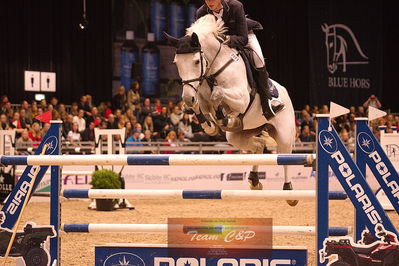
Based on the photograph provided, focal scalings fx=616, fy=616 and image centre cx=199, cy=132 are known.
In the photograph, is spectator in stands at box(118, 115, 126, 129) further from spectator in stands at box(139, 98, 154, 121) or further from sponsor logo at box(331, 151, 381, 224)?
sponsor logo at box(331, 151, 381, 224)

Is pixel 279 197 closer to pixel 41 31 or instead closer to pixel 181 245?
pixel 181 245

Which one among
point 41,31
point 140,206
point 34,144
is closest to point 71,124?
point 34,144

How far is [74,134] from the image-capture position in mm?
11086

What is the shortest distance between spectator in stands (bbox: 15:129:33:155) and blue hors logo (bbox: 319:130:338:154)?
23.6ft

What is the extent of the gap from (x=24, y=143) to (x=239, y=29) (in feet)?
20.0

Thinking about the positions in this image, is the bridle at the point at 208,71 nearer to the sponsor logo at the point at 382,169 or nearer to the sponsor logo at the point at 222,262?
the sponsor logo at the point at 382,169

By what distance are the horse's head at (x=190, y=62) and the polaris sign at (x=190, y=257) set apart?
1476 mm

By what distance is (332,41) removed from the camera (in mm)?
17484

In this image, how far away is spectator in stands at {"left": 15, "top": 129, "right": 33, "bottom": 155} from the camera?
9.93 metres

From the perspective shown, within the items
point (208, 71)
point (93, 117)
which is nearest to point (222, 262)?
point (208, 71)

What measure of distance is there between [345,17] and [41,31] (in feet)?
28.6

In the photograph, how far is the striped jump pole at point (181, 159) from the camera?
128 inches

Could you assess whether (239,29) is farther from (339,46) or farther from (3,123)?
(339,46)

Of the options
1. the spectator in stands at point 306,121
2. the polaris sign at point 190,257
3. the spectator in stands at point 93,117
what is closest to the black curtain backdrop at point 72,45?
the spectator in stands at point 306,121
